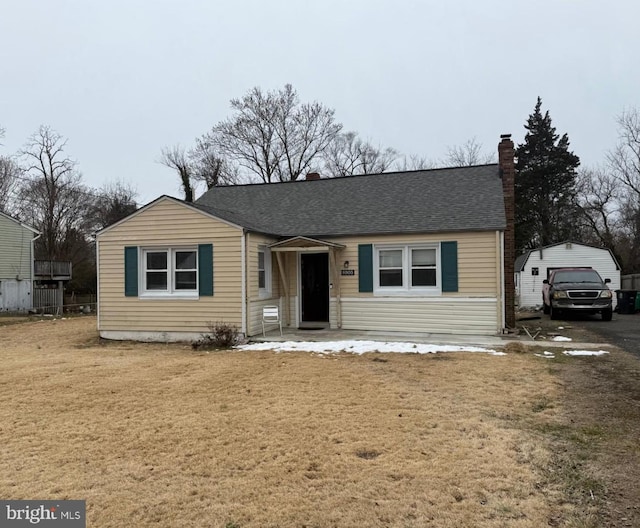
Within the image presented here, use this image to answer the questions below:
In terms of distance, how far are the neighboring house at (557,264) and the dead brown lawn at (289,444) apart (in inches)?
702

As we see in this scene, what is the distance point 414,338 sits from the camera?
11.2m

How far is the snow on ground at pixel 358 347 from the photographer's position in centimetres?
967

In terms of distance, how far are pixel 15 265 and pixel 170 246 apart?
2105 cm

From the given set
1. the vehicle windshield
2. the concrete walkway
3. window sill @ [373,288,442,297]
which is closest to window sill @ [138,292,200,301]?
the concrete walkway

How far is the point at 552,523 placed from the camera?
297 cm

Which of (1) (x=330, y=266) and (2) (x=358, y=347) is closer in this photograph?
(2) (x=358, y=347)

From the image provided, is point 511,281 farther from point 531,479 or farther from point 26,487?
point 26,487

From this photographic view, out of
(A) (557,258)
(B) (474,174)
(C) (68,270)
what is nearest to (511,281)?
(B) (474,174)

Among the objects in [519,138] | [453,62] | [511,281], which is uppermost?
[519,138]

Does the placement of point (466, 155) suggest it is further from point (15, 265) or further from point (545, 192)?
point (15, 265)

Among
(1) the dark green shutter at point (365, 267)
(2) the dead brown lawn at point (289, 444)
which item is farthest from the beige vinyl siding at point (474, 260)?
(2) the dead brown lawn at point (289, 444)

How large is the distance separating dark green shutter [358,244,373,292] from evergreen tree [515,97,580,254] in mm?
29213

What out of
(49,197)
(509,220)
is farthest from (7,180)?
(509,220)

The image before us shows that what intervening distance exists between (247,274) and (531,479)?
844cm
